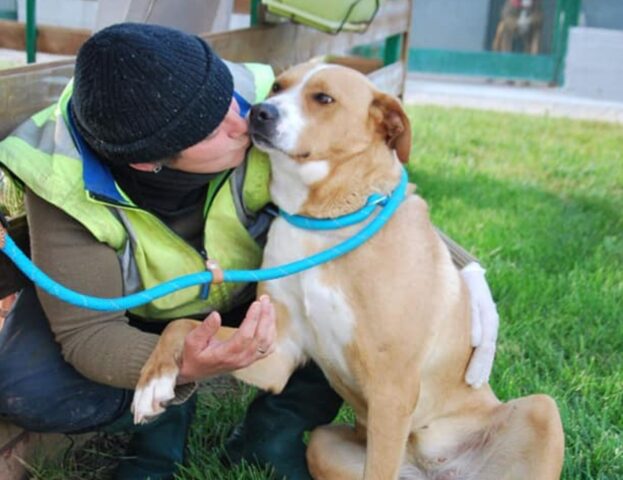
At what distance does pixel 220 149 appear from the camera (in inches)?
99.9

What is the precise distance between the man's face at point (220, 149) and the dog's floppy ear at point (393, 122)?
1.17ft

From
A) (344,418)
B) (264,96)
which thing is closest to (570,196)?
(344,418)

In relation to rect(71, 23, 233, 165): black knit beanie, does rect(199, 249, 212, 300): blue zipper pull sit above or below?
below

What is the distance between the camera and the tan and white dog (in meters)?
2.60

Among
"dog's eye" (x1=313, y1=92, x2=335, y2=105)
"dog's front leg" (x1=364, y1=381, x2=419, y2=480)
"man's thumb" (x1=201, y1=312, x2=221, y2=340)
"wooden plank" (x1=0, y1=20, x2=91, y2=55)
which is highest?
"dog's eye" (x1=313, y1=92, x2=335, y2=105)

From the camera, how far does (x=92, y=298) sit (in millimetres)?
2354

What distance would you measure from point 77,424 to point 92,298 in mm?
559

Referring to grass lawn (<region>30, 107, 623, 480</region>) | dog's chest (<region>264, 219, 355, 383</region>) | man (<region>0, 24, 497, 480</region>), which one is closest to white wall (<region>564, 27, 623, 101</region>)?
grass lawn (<region>30, 107, 623, 480</region>)

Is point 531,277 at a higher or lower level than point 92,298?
lower

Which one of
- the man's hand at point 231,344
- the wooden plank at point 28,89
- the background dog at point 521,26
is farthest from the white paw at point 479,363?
the background dog at point 521,26

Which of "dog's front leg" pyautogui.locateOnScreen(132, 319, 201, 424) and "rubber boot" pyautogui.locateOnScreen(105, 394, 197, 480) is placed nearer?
"dog's front leg" pyautogui.locateOnScreen(132, 319, 201, 424)

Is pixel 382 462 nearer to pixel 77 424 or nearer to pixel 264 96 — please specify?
pixel 77 424

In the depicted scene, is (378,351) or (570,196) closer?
(378,351)

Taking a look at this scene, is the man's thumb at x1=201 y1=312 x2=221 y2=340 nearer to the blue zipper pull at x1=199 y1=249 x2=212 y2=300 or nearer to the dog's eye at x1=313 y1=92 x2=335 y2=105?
the blue zipper pull at x1=199 y1=249 x2=212 y2=300
